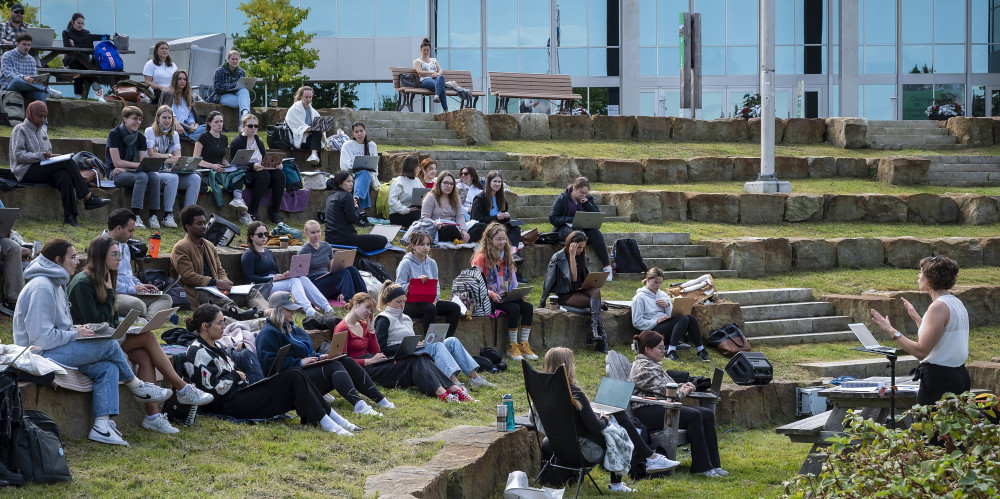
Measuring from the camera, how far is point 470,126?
19.5 metres

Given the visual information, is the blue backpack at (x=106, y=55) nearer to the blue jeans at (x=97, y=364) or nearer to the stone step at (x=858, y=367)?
the blue jeans at (x=97, y=364)

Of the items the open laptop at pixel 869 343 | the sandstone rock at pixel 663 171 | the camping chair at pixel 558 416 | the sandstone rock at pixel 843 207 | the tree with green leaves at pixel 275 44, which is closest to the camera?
the open laptop at pixel 869 343

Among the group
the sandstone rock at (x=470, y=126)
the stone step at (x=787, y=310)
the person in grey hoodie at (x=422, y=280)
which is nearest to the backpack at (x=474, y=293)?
the person in grey hoodie at (x=422, y=280)

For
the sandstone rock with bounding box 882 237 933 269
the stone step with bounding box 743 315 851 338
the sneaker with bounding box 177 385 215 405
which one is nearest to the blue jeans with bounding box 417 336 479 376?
the sneaker with bounding box 177 385 215 405

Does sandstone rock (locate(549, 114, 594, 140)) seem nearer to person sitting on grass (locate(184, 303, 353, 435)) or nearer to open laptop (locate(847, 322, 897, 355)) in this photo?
person sitting on grass (locate(184, 303, 353, 435))

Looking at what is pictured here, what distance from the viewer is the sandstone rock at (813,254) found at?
15.2 meters

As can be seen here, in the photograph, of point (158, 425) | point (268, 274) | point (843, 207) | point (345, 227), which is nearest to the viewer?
point (158, 425)

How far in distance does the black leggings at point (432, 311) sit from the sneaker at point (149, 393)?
11.7 ft

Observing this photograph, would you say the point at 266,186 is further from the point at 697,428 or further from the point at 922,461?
the point at 922,461

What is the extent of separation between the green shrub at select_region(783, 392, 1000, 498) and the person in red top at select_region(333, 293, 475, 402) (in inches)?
176

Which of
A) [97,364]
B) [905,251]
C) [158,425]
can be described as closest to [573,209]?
[905,251]

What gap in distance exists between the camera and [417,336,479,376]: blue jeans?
31.1 ft

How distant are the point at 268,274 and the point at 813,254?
8.33 m

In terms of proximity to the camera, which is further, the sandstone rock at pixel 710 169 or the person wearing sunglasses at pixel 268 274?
the sandstone rock at pixel 710 169
